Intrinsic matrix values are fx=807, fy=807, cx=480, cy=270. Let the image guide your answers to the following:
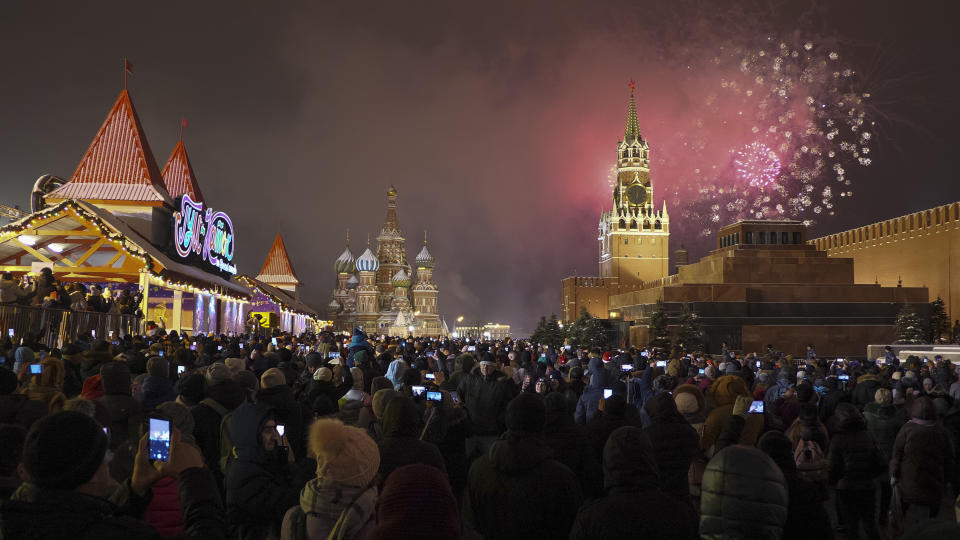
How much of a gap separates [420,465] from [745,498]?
55.3 inches

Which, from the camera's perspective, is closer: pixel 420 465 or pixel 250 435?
pixel 420 465

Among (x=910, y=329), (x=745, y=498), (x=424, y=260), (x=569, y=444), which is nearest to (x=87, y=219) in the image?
(x=569, y=444)

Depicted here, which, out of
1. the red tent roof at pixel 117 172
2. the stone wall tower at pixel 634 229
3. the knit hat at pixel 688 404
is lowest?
the knit hat at pixel 688 404

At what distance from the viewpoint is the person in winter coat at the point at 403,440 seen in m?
4.45

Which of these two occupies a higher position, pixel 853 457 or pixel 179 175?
pixel 179 175

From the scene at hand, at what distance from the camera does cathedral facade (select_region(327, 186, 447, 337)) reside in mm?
104688

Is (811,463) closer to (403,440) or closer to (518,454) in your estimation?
(518,454)

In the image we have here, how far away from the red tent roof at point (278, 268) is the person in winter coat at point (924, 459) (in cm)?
6118

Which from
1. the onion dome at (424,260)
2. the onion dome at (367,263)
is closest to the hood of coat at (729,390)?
the onion dome at (367,263)

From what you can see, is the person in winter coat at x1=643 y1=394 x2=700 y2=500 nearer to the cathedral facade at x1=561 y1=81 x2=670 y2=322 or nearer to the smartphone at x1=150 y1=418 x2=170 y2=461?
the smartphone at x1=150 y1=418 x2=170 y2=461

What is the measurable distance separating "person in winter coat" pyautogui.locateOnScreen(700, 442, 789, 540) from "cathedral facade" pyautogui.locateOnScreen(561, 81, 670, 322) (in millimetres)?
105232

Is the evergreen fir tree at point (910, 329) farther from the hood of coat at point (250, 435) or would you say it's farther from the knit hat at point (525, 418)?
the hood of coat at point (250, 435)

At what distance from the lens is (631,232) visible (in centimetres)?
12344

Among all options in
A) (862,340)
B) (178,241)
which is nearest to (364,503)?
(178,241)
